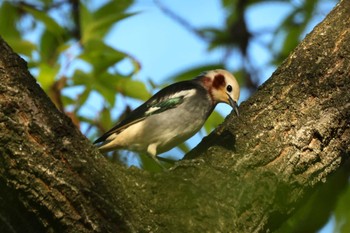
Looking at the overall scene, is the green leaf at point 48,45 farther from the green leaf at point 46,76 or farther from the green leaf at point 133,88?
the green leaf at point 133,88

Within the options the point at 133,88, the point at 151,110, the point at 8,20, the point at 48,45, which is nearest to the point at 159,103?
the point at 151,110

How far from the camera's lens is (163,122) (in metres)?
5.90

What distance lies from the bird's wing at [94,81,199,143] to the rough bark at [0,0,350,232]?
142 cm

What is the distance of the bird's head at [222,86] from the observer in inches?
247

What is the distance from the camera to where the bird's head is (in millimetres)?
6262

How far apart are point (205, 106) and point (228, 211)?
101 inches

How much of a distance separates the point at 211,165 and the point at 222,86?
2520mm

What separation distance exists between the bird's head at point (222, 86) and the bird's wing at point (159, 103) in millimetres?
223

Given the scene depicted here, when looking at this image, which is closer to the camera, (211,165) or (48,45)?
(211,165)

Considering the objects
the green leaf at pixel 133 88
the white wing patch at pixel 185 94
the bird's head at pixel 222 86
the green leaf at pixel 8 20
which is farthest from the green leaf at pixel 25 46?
the bird's head at pixel 222 86

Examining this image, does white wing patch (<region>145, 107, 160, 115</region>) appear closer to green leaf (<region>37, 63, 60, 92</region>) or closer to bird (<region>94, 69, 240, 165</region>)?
bird (<region>94, 69, 240, 165</region>)

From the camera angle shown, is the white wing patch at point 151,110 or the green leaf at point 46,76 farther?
the white wing patch at point 151,110

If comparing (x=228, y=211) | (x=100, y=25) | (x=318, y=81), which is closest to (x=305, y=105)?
(x=318, y=81)

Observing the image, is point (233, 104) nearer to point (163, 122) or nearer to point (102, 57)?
point (163, 122)
